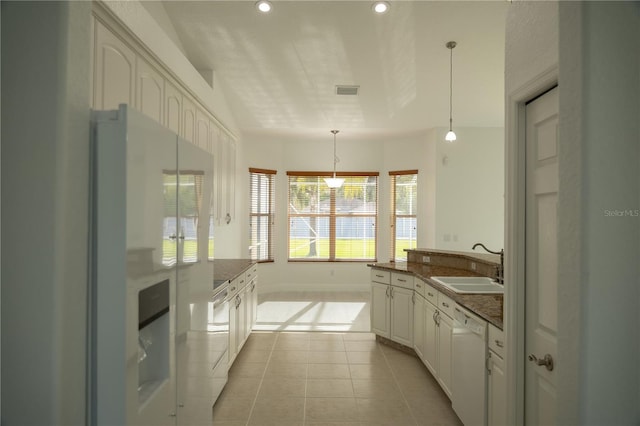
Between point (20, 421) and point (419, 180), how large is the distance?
6187 millimetres

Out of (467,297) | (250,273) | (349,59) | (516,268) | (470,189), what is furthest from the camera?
(470,189)

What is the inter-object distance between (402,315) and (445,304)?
43.8 inches

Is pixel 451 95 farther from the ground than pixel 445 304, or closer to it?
farther from the ground

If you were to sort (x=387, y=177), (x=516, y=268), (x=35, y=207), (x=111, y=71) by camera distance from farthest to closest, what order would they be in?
(x=387, y=177), (x=111, y=71), (x=516, y=268), (x=35, y=207)

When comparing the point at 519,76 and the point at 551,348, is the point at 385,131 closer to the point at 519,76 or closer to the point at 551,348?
the point at 519,76

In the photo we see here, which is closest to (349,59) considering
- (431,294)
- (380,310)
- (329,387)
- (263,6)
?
(263,6)

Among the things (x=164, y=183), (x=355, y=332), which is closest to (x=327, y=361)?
(x=355, y=332)

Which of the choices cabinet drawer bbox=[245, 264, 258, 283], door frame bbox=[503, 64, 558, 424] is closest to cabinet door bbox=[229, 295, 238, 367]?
cabinet drawer bbox=[245, 264, 258, 283]

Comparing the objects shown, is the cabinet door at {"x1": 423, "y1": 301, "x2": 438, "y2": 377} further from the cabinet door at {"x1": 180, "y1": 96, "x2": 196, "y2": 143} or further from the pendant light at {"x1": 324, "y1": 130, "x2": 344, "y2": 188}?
the pendant light at {"x1": 324, "y1": 130, "x2": 344, "y2": 188}

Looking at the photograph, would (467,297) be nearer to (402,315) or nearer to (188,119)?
(402,315)

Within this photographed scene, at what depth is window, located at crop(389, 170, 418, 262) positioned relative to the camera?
6703mm

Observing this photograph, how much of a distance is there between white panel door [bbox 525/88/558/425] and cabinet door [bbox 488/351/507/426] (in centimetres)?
13

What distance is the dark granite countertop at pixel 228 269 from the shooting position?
3.20 m

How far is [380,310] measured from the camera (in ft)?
13.7
